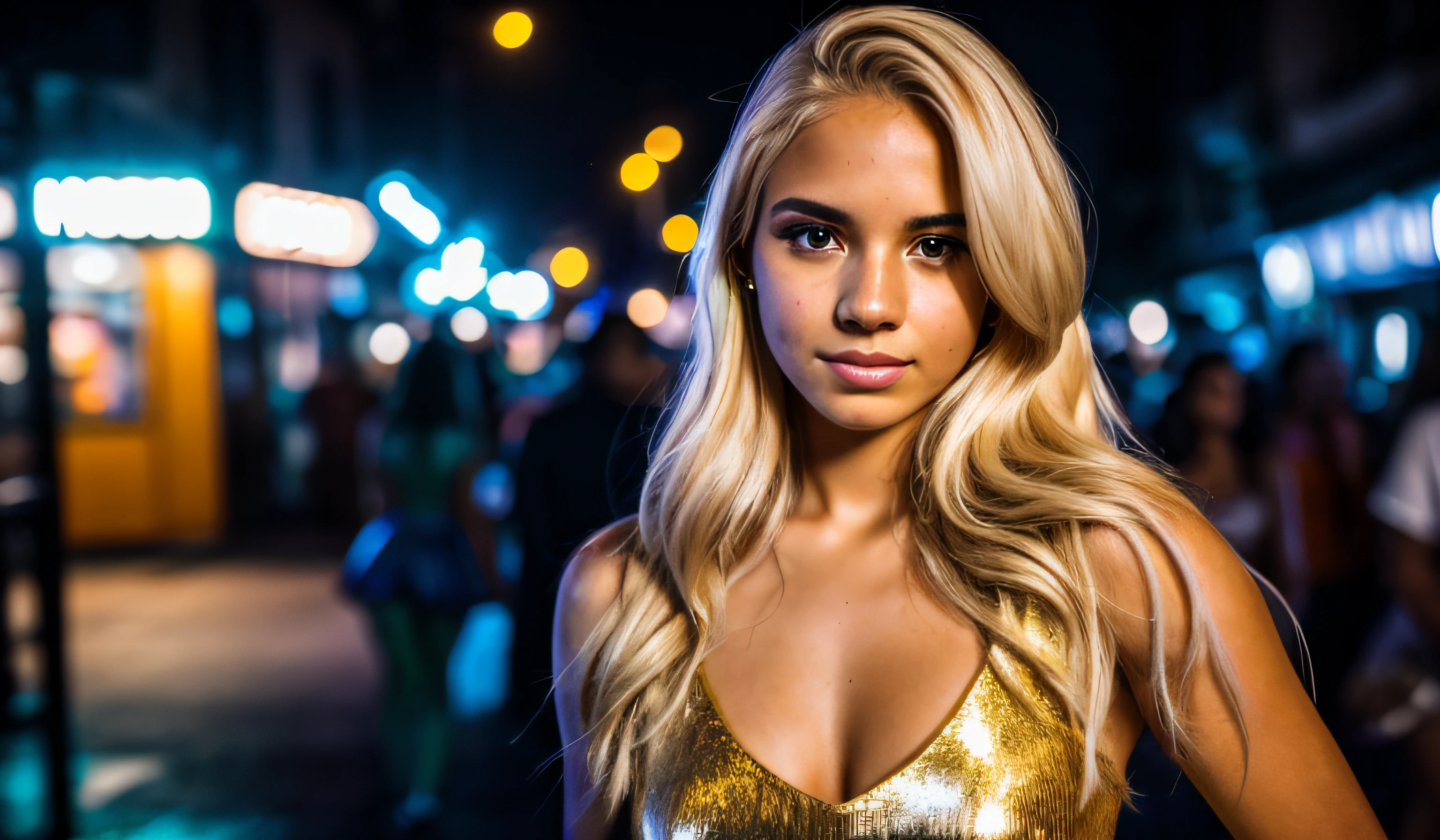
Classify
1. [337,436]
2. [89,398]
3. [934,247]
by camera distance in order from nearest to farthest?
[934,247], [89,398], [337,436]

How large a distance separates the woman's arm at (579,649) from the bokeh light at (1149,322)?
26678 mm

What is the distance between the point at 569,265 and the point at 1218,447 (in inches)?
228

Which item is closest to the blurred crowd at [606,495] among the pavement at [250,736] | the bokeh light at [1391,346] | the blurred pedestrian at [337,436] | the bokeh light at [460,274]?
the pavement at [250,736]

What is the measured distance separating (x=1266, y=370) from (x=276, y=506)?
1391 cm

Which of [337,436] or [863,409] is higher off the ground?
[863,409]

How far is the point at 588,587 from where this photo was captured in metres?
1.57

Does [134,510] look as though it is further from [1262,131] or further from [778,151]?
[1262,131]

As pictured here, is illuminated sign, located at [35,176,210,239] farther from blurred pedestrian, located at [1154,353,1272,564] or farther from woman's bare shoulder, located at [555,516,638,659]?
woman's bare shoulder, located at [555,516,638,659]

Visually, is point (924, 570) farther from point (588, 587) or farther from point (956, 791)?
point (588, 587)

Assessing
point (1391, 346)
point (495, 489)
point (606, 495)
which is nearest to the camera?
point (606, 495)

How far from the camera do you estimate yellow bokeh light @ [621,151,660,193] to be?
2.97 meters

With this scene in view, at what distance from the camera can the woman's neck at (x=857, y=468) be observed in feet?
4.98

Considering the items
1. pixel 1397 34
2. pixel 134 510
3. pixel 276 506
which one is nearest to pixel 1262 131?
pixel 1397 34

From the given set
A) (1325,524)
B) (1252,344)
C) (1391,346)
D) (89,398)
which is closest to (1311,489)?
(1325,524)
